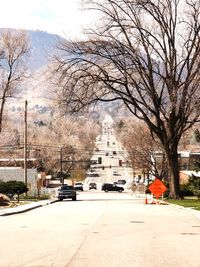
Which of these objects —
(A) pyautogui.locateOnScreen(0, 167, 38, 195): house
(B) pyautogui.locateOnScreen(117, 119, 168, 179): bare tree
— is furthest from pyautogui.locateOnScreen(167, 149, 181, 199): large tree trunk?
(A) pyautogui.locateOnScreen(0, 167, 38, 195): house

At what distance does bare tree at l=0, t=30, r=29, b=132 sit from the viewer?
63.1m

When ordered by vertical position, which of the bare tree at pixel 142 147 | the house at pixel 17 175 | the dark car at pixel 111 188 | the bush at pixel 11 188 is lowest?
the bush at pixel 11 188

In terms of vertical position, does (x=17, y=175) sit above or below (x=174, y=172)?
above

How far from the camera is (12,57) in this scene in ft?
207

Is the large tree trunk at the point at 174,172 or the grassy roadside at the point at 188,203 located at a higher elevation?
the large tree trunk at the point at 174,172

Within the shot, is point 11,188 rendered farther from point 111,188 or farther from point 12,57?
point 111,188

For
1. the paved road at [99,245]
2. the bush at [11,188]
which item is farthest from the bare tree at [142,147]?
the paved road at [99,245]

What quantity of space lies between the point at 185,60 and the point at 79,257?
39524 millimetres

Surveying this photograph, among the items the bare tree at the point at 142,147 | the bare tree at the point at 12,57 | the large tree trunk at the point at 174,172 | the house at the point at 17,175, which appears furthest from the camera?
the bare tree at the point at 142,147

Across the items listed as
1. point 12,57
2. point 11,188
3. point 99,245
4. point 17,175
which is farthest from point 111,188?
point 99,245

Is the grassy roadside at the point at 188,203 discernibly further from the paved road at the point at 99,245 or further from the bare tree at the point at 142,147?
the bare tree at the point at 142,147

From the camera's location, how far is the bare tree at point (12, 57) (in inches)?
2485

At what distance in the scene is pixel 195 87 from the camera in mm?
49375

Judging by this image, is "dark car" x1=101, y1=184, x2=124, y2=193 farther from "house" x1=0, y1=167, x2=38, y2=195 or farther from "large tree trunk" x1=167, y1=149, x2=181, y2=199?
"large tree trunk" x1=167, y1=149, x2=181, y2=199
